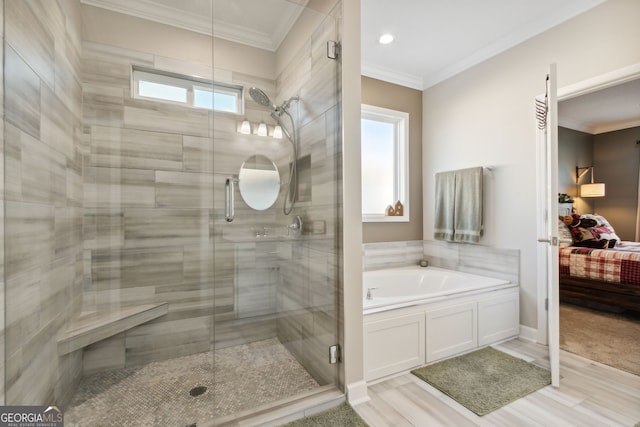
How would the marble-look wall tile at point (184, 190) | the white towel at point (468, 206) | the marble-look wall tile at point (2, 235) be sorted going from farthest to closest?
the white towel at point (468, 206) < the marble-look wall tile at point (184, 190) < the marble-look wall tile at point (2, 235)

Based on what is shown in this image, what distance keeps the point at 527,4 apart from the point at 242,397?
353 cm

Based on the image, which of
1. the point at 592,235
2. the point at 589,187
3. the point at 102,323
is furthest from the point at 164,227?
the point at 589,187

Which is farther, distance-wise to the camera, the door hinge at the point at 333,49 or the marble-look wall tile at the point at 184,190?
the marble-look wall tile at the point at 184,190

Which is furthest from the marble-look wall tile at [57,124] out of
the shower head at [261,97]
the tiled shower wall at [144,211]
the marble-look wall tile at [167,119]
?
the shower head at [261,97]

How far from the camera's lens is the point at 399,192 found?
363 centimetres

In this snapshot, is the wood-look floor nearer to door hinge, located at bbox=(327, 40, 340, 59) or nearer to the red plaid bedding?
the red plaid bedding

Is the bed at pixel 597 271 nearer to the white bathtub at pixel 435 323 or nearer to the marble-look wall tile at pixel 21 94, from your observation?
the white bathtub at pixel 435 323

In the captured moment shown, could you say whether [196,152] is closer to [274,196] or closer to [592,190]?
[274,196]

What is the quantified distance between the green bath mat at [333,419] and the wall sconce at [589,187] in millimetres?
6129

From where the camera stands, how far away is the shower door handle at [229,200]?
2.11 metres

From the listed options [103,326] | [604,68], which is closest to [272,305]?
[103,326]

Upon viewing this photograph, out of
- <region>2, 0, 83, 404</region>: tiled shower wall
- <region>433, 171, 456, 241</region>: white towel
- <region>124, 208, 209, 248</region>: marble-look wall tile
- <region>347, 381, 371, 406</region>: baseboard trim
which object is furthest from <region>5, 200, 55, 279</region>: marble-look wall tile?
<region>433, 171, 456, 241</region>: white towel

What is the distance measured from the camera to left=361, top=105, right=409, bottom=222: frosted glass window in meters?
3.48

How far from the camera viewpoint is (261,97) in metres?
2.10
